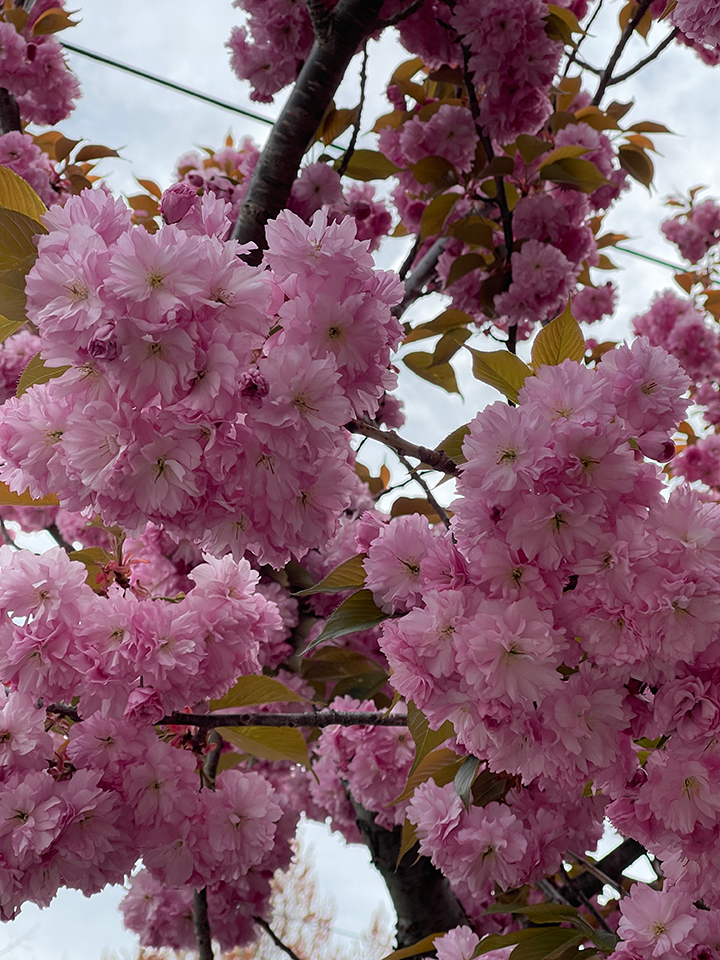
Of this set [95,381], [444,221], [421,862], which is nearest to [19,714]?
[95,381]

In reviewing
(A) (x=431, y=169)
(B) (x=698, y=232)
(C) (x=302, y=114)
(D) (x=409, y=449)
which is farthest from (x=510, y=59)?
(B) (x=698, y=232)

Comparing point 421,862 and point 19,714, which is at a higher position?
point 19,714

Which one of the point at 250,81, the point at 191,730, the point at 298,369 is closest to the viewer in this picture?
the point at 298,369

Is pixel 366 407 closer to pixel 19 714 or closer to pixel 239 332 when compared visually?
pixel 239 332

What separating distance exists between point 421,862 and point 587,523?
1.01 m

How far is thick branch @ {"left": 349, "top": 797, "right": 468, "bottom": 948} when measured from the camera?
1327 millimetres

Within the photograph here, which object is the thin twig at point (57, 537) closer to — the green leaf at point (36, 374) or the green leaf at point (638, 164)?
the green leaf at point (36, 374)

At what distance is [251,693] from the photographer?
0.92m

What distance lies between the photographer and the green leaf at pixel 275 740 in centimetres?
95

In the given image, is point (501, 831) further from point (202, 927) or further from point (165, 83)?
point (165, 83)

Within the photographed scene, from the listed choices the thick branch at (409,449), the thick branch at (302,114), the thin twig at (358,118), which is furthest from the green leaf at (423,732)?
the thin twig at (358,118)

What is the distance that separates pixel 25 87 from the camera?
153 centimetres

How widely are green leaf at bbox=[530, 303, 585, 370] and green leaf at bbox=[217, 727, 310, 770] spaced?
0.53 m

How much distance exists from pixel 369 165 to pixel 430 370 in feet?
1.28
